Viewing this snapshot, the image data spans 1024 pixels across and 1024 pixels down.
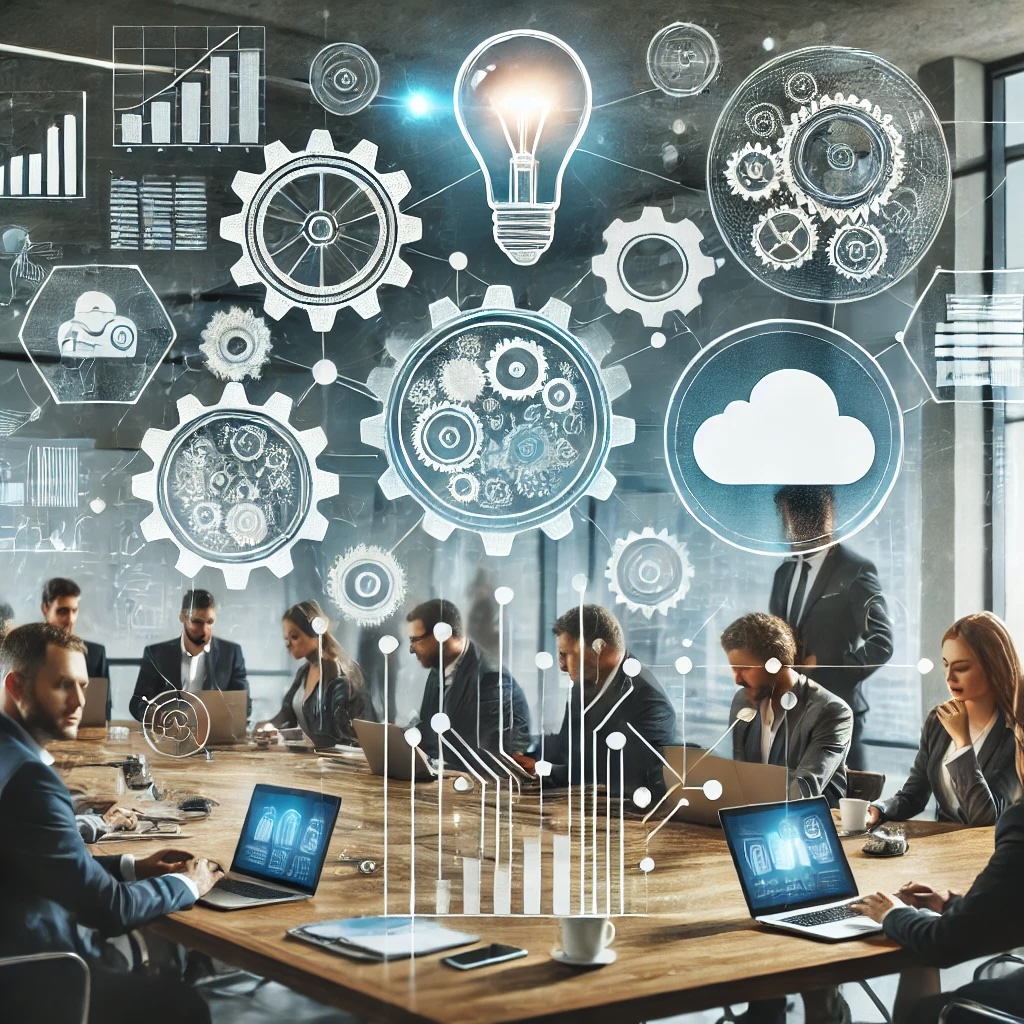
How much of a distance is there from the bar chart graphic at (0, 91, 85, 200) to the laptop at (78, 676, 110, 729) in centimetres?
117

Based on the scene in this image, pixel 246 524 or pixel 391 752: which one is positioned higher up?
pixel 246 524

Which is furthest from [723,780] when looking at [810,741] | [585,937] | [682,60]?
[682,60]

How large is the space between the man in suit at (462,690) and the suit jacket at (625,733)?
105 millimetres

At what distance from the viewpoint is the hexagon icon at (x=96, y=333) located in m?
2.79

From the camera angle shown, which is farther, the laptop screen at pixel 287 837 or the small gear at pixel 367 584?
the small gear at pixel 367 584

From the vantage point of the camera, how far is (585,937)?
2.19 meters

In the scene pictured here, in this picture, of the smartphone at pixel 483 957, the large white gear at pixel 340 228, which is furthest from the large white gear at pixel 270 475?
the smartphone at pixel 483 957

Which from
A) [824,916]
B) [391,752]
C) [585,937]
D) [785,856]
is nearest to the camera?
[585,937]

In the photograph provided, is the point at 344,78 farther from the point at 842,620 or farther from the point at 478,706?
the point at 842,620

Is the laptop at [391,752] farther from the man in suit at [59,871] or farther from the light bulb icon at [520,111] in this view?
the light bulb icon at [520,111]

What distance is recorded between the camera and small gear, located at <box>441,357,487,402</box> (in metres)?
2.79

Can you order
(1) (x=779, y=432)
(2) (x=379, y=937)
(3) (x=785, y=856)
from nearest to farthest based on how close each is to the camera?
(2) (x=379, y=937)
(3) (x=785, y=856)
(1) (x=779, y=432)

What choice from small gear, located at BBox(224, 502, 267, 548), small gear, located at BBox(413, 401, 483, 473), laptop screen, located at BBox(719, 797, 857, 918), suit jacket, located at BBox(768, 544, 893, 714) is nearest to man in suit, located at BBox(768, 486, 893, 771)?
suit jacket, located at BBox(768, 544, 893, 714)

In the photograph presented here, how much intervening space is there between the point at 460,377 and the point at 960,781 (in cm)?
156
